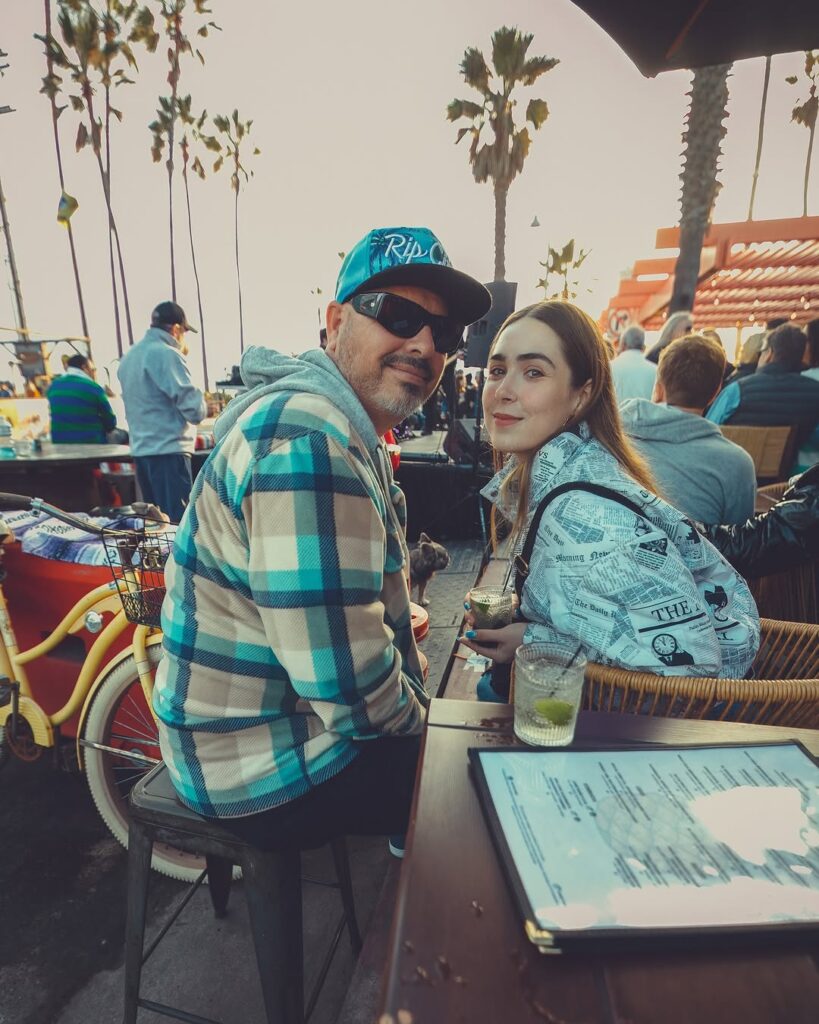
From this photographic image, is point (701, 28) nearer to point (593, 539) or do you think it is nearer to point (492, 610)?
point (593, 539)

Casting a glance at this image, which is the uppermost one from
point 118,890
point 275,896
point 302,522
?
point 302,522

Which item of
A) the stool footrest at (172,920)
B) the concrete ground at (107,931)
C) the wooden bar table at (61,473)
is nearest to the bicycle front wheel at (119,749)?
the concrete ground at (107,931)

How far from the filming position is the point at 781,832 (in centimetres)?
80

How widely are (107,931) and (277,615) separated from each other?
1.88 m

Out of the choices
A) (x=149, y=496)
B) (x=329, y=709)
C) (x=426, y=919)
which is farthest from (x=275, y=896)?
(x=149, y=496)

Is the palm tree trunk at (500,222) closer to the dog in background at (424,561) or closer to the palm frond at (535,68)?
the palm frond at (535,68)

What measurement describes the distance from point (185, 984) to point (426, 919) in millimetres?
1820

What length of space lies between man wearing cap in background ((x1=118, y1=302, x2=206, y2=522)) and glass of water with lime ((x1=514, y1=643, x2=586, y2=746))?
4.64 meters

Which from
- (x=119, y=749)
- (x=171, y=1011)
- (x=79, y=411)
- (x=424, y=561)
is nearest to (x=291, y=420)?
(x=171, y=1011)

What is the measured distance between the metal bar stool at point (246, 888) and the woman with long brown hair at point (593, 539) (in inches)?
35.0

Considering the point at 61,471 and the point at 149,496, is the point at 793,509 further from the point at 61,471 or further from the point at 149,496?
the point at 61,471

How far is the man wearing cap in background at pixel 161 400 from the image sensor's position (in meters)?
4.97

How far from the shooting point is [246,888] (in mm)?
1325

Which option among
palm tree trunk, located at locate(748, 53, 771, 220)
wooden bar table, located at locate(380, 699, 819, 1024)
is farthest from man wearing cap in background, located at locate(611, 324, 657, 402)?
palm tree trunk, located at locate(748, 53, 771, 220)
